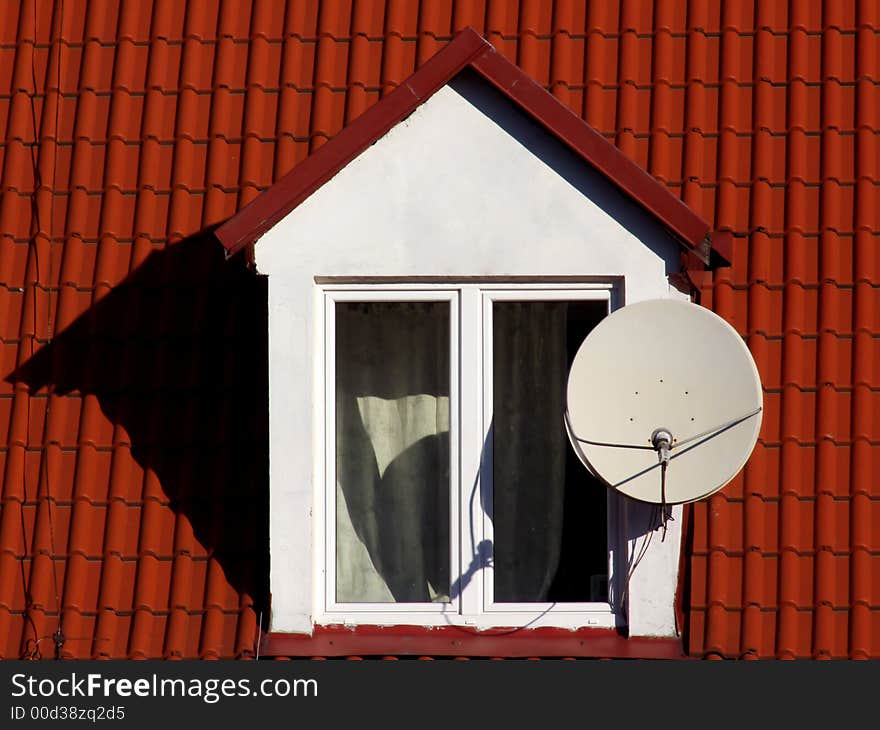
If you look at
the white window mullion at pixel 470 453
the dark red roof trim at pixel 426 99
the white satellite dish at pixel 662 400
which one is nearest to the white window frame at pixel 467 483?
the white window mullion at pixel 470 453

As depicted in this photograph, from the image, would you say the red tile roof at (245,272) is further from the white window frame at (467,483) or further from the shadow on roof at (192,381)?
the white window frame at (467,483)

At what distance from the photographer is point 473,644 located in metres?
7.77

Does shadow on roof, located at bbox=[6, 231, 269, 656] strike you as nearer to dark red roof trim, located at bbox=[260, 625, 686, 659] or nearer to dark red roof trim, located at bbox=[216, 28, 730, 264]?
dark red roof trim, located at bbox=[260, 625, 686, 659]

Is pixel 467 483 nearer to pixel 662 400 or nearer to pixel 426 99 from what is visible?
pixel 662 400

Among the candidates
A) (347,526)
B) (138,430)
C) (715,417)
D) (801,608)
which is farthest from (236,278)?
(801,608)

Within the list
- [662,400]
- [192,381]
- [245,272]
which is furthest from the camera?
[245,272]

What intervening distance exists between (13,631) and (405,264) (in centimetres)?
266

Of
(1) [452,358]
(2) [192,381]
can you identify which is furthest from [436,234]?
(2) [192,381]

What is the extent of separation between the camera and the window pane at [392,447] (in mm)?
8008

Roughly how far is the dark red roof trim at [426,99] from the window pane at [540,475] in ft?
2.06

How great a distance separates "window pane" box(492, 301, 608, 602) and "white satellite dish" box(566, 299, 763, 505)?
1.44 ft

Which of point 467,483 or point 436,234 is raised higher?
point 436,234

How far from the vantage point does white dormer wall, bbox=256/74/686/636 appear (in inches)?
309

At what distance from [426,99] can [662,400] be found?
6.11 ft
